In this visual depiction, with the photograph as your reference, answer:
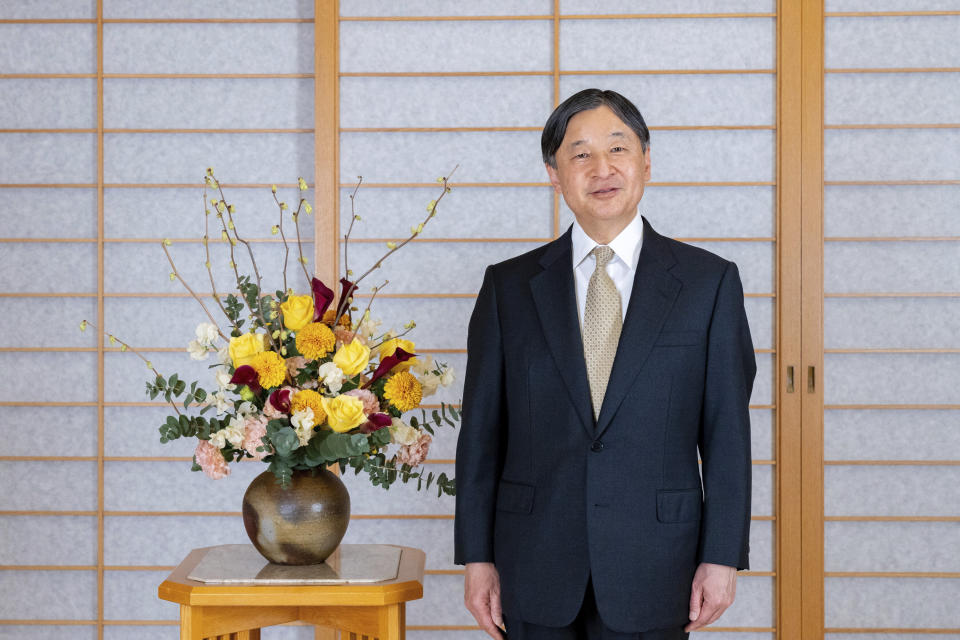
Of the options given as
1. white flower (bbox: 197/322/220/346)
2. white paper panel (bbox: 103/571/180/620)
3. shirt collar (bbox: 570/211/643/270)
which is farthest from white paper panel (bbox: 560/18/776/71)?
white paper panel (bbox: 103/571/180/620)

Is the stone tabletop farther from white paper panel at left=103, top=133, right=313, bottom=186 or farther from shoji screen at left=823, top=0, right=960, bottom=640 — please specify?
shoji screen at left=823, top=0, right=960, bottom=640

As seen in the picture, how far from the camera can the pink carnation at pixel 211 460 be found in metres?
1.71

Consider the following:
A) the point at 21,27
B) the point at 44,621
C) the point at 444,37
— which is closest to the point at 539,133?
the point at 444,37

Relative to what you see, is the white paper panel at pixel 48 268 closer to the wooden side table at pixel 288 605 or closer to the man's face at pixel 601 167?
the wooden side table at pixel 288 605

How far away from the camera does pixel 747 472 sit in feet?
5.10

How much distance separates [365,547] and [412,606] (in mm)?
711

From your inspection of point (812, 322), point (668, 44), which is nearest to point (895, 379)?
point (812, 322)

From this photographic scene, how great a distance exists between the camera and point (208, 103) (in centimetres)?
266

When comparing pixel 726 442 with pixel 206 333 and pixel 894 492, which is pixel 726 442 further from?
pixel 894 492

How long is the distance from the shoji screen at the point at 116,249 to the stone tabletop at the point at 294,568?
825 mm

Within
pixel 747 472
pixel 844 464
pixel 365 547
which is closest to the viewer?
pixel 747 472

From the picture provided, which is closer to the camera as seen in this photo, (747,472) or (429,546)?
(747,472)

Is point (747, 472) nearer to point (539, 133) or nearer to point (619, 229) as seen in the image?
point (619, 229)

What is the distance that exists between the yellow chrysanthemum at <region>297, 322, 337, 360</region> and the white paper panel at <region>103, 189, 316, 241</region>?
104 cm
